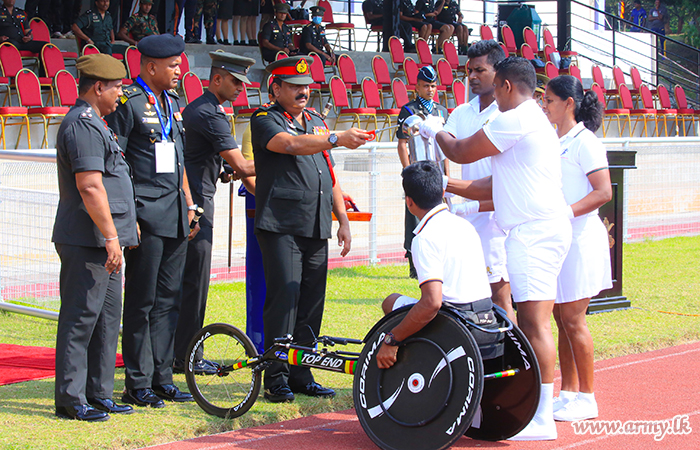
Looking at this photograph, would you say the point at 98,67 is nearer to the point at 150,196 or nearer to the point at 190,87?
the point at 150,196

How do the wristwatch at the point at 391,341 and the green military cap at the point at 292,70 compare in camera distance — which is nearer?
the wristwatch at the point at 391,341

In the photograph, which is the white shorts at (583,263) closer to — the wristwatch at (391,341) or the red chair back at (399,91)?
the wristwatch at (391,341)

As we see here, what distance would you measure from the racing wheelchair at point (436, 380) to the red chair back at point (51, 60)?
1020 centimetres

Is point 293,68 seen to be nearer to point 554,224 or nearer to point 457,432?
point 554,224

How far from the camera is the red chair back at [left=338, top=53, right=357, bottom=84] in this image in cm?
1562

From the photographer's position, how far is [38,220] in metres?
6.65

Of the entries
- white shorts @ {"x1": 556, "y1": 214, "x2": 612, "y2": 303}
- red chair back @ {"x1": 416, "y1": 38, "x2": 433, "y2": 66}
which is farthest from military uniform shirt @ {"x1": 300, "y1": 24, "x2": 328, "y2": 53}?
white shorts @ {"x1": 556, "y1": 214, "x2": 612, "y2": 303}

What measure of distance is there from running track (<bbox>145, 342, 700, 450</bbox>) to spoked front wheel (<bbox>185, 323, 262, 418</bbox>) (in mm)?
183

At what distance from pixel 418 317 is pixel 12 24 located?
11842 millimetres

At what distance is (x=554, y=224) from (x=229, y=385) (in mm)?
2053

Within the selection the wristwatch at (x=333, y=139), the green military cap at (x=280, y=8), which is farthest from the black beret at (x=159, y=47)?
the green military cap at (x=280, y=8)

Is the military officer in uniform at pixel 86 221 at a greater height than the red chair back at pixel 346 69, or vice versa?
the red chair back at pixel 346 69

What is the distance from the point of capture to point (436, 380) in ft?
11.3

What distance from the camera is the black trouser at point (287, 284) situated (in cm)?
439
